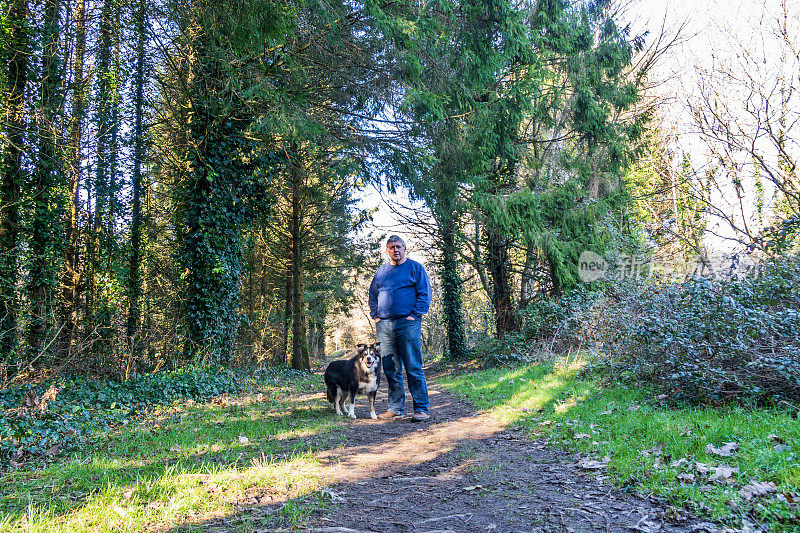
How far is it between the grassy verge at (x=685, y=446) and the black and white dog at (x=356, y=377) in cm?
192

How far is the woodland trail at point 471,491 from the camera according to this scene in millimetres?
2777

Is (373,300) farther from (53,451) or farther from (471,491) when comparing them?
(53,451)

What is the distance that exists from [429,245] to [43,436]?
12.2 m

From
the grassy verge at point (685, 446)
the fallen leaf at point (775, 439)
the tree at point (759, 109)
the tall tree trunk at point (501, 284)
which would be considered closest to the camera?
the grassy verge at point (685, 446)

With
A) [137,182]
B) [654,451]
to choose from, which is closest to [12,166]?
[137,182]

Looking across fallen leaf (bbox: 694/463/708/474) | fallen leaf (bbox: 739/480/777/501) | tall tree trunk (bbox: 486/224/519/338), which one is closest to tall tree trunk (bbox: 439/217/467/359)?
tall tree trunk (bbox: 486/224/519/338)

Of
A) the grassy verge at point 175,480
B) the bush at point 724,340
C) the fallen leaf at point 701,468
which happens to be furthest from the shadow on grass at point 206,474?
the fallen leaf at point 701,468

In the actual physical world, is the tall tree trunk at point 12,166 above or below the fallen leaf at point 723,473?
above

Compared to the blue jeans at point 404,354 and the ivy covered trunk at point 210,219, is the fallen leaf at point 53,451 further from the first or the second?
the ivy covered trunk at point 210,219

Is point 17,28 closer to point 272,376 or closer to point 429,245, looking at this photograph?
point 272,376

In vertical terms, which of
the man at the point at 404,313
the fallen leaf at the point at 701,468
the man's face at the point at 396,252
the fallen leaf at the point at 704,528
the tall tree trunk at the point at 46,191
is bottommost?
the fallen leaf at the point at 704,528

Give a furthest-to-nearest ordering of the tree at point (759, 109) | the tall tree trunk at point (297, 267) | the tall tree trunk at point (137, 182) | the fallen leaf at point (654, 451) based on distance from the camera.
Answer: the tall tree trunk at point (297, 267), the tall tree trunk at point (137, 182), the tree at point (759, 109), the fallen leaf at point (654, 451)

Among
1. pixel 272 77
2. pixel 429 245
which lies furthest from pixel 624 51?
pixel 272 77

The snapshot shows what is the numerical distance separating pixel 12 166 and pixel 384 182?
24.8 ft
